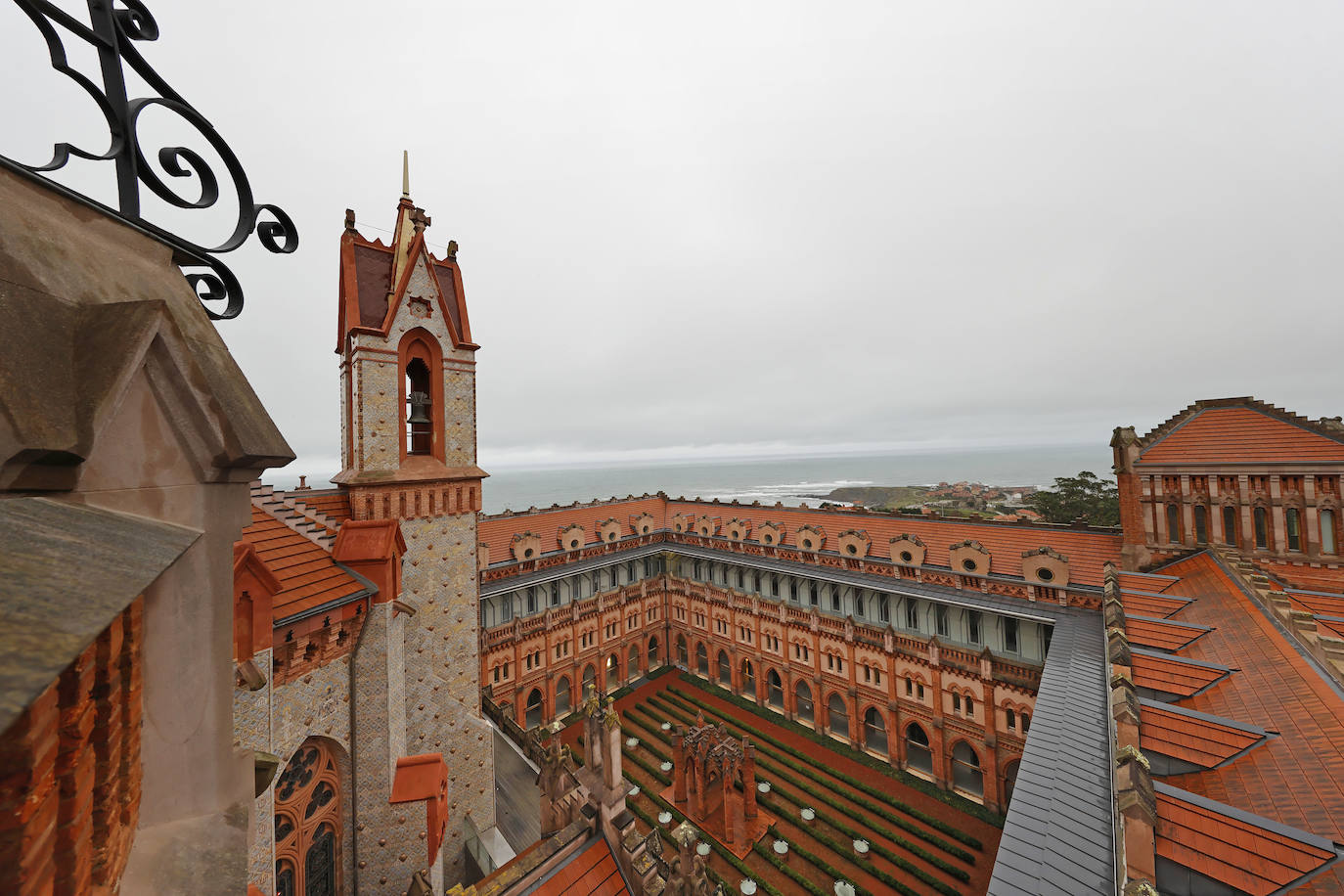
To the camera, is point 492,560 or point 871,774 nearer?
point 871,774

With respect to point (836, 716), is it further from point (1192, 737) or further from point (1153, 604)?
point (1192, 737)

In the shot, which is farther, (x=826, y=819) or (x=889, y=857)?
(x=826, y=819)

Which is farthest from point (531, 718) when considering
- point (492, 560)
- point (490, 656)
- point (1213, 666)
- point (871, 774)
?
point (1213, 666)

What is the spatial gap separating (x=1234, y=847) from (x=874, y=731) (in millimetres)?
23886

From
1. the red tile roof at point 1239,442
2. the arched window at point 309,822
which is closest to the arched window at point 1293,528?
the red tile roof at point 1239,442

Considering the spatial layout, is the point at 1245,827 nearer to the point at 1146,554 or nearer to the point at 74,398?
the point at 74,398

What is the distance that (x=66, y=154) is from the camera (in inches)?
124

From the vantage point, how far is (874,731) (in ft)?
92.4

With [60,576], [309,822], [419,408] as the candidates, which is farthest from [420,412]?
[60,576]

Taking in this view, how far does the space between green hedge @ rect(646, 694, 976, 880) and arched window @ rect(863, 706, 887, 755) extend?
410cm

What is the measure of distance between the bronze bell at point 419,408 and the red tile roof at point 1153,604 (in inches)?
852

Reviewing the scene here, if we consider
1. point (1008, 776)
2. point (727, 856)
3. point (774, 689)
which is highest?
point (774, 689)

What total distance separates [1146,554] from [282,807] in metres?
30.1

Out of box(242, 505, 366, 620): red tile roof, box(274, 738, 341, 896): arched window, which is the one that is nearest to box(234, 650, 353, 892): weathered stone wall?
box(274, 738, 341, 896): arched window
